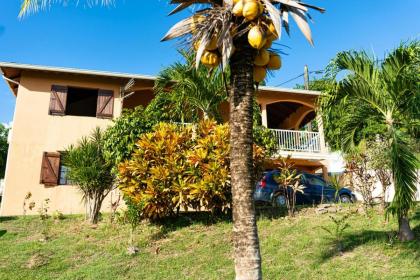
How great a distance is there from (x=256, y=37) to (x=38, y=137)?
1408cm

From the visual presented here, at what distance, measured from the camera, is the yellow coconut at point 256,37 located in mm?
3660

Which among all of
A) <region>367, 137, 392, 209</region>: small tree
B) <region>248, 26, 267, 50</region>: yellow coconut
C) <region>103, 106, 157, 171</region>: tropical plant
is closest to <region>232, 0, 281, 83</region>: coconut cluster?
<region>248, 26, 267, 50</region>: yellow coconut

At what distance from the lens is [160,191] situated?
9562mm

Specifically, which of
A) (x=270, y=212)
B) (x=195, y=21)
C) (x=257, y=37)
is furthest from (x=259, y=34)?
(x=270, y=212)

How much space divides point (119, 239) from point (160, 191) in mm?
1558

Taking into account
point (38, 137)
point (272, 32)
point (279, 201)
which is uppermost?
point (38, 137)

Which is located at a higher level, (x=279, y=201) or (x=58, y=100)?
(x=58, y=100)

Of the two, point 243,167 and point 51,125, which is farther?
point 51,125

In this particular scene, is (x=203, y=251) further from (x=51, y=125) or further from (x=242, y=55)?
(x=51, y=125)

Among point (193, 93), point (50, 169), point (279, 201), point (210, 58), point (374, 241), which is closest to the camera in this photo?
point (210, 58)

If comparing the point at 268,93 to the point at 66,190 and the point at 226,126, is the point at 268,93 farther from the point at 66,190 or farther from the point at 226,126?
the point at 66,190

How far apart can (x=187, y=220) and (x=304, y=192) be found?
4.86m

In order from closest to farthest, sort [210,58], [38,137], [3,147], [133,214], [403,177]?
1. [210,58]
2. [403,177]
3. [133,214]
4. [38,137]
5. [3,147]

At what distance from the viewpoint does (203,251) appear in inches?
317
